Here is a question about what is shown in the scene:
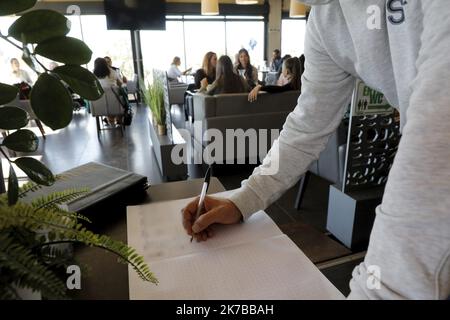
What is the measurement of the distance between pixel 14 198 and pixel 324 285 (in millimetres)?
480

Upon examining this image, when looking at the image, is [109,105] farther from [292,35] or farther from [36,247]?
[292,35]

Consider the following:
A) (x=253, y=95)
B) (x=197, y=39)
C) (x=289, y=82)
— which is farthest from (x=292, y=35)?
(x=253, y=95)

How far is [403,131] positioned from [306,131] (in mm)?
396

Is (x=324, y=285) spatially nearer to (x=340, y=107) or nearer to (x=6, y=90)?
(x=340, y=107)

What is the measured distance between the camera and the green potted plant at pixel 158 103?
3227 millimetres

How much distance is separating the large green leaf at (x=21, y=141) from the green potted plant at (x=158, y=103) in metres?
2.85

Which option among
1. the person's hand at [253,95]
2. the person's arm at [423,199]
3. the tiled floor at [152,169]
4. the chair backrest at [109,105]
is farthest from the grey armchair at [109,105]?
the person's arm at [423,199]

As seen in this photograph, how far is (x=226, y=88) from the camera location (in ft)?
12.5

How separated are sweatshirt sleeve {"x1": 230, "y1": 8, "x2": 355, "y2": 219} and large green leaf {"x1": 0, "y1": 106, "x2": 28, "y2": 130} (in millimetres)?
433

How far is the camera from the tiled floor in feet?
2.65

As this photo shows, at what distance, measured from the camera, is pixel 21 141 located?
425 millimetres

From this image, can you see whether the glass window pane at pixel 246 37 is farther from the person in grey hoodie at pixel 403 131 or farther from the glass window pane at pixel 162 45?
the person in grey hoodie at pixel 403 131

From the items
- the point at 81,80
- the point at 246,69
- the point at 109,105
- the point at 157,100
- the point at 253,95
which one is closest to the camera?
the point at 81,80

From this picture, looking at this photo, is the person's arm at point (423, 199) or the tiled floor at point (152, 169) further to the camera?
the tiled floor at point (152, 169)
